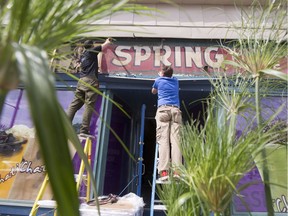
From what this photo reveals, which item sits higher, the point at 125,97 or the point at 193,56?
the point at 193,56

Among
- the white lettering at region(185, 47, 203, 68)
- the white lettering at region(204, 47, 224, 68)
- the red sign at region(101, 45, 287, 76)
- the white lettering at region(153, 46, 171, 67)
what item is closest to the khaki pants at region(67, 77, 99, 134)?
the red sign at region(101, 45, 287, 76)

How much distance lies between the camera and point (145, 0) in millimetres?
6320

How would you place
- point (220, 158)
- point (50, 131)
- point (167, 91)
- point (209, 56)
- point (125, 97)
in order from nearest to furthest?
1. point (50, 131)
2. point (220, 158)
3. point (167, 91)
4. point (209, 56)
5. point (125, 97)

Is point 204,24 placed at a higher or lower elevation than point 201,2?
lower

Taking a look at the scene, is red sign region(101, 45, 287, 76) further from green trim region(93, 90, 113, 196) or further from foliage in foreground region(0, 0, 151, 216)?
foliage in foreground region(0, 0, 151, 216)

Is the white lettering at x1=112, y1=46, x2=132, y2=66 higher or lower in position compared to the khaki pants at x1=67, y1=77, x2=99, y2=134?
higher

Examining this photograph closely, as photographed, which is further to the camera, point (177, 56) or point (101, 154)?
point (177, 56)

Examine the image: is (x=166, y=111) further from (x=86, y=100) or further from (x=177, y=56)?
(x=177, y=56)

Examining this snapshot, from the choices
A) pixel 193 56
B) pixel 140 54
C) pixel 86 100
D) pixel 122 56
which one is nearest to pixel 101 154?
pixel 86 100

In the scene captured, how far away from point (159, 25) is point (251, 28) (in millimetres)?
5150

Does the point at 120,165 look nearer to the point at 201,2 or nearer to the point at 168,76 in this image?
the point at 168,76

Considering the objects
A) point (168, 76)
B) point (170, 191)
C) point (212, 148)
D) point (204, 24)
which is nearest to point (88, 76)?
point (168, 76)

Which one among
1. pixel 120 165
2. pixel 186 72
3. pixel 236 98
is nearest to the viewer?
pixel 236 98

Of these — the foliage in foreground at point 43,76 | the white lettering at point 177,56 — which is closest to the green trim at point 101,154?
the white lettering at point 177,56
